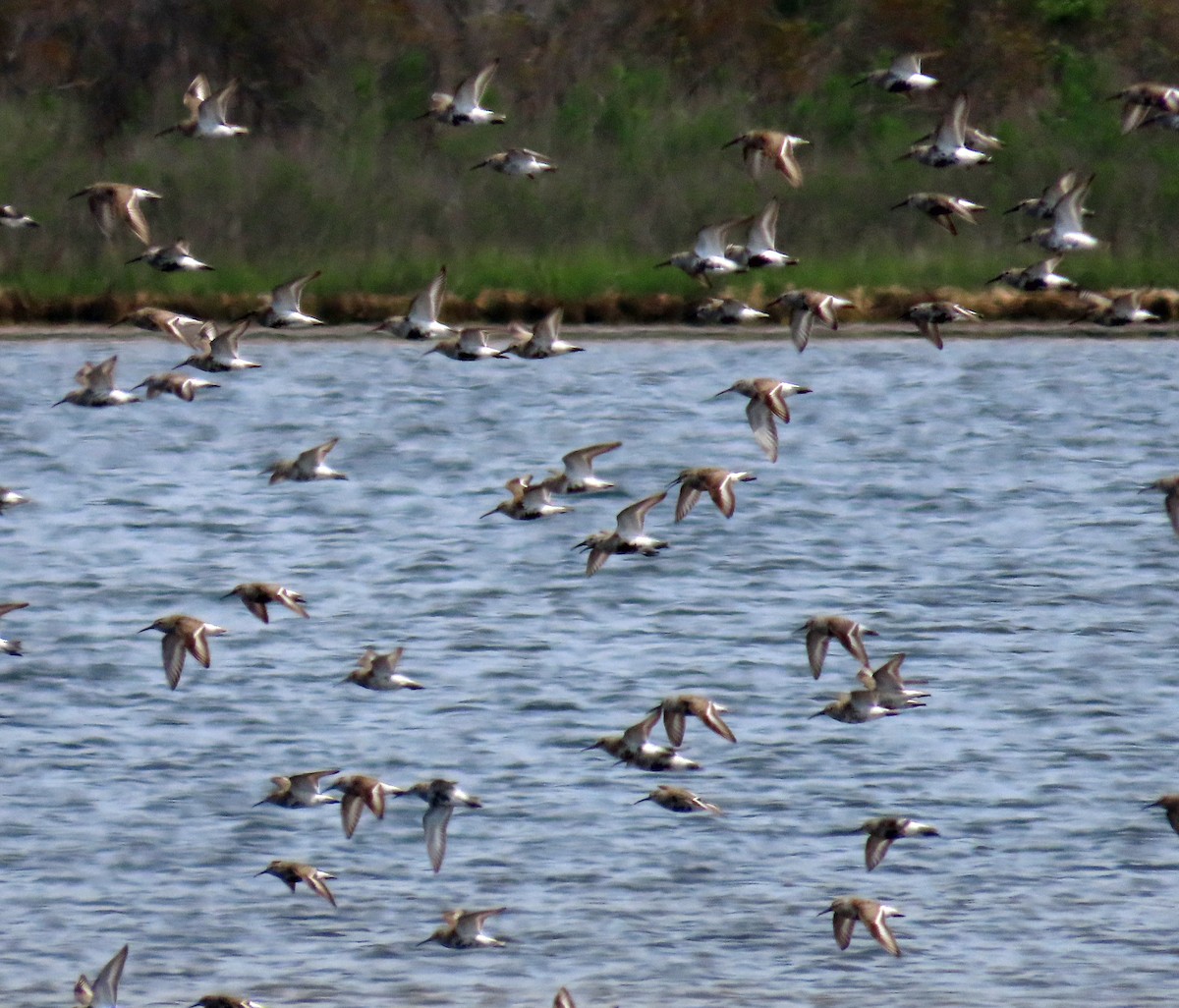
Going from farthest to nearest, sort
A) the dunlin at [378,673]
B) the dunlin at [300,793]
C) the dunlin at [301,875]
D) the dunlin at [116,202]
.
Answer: the dunlin at [116,202] → the dunlin at [378,673] → the dunlin at [300,793] → the dunlin at [301,875]

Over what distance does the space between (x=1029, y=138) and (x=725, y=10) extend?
5545 millimetres

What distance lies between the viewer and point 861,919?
13727mm

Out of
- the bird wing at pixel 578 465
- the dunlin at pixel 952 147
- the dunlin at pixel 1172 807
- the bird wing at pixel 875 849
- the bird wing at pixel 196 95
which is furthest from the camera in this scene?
the bird wing at pixel 196 95

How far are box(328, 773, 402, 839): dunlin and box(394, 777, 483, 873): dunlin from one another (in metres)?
0.22

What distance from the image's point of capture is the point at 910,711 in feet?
62.3

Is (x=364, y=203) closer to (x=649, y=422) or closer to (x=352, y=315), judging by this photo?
(x=352, y=315)

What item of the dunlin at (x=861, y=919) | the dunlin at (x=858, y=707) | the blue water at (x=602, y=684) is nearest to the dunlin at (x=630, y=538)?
the dunlin at (x=858, y=707)

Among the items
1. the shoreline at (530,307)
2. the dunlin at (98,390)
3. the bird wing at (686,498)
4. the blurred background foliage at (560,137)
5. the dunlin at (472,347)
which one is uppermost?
the dunlin at (472,347)

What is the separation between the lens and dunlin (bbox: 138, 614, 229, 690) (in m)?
16.3

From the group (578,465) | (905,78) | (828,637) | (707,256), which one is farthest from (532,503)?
(905,78)

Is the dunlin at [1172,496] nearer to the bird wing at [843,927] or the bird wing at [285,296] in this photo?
the bird wing at [843,927]

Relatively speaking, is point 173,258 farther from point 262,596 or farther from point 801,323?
point 801,323

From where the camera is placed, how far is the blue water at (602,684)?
1449 centimetres

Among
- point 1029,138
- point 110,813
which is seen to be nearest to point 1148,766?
point 110,813
